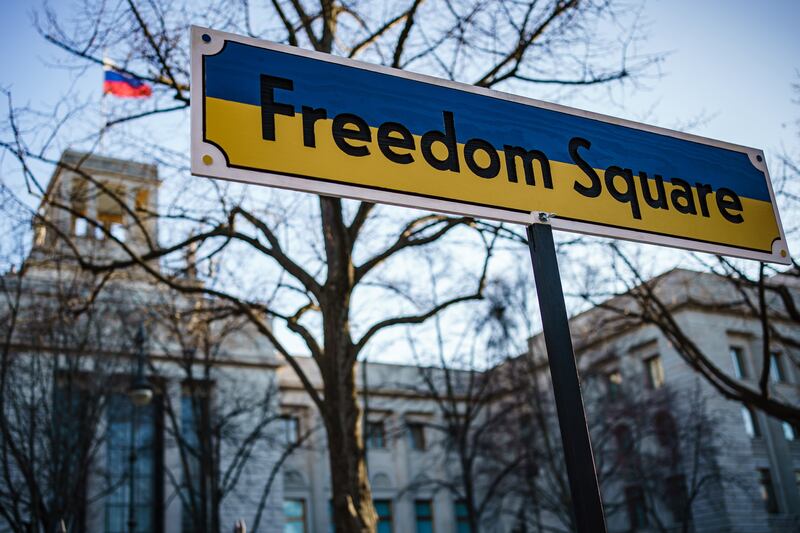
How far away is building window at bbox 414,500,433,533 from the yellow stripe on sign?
39439 mm

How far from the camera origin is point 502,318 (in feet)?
91.5

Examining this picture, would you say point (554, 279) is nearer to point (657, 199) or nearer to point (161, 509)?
point (657, 199)

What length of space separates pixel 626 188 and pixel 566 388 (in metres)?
0.86

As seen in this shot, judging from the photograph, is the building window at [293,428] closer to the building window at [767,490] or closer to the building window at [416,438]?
the building window at [416,438]

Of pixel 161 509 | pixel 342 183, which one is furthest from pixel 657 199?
pixel 161 509

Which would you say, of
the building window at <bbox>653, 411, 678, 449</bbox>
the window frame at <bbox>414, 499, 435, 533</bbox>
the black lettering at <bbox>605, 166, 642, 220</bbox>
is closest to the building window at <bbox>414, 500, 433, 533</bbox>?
the window frame at <bbox>414, 499, 435, 533</bbox>

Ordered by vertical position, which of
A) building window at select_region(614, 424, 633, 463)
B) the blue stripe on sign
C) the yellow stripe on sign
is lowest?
the yellow stripe on sign

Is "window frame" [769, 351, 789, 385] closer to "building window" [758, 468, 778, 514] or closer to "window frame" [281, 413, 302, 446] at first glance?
"building window" [758, 468, 778, 514]

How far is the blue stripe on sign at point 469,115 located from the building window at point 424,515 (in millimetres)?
39350

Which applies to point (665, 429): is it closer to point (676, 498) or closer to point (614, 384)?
point (676, 498)

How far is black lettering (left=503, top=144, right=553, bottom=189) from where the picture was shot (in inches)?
104

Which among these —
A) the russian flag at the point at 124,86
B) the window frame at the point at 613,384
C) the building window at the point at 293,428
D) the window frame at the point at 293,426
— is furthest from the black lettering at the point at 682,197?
the building window at the point at 293,428

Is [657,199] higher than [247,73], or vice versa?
[247,73]

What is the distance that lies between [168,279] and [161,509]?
2040 centimetres
